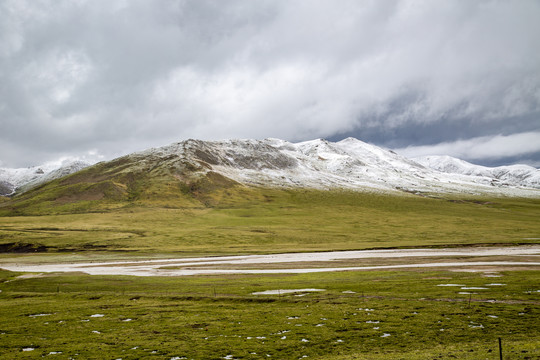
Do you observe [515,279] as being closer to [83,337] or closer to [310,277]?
[310,277]

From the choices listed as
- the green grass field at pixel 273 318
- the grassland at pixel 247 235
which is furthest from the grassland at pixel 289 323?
the grassland at pixel 247 235

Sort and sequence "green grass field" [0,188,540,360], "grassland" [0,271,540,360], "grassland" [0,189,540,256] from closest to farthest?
1. "grassland" [0,271,540,360]
2. "green grass field" [0,188,540,360]
3. "grassland" [0,189,540,256]

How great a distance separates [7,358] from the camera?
71.3ft

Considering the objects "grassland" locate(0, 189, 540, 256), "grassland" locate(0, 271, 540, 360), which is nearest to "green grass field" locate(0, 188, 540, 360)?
"grassland" locate(0, 271, 540, 360)

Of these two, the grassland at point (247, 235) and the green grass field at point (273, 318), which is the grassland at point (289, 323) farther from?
the grassland at point (247, 235)

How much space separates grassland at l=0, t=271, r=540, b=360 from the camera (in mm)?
21547

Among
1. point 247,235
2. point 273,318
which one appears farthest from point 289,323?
point 247,235

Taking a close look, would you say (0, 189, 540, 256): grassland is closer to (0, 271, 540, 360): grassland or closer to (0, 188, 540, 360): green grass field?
(0, 188, 540, 360): green grass field

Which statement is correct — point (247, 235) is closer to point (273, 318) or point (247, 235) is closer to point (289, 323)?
point (273, 318)

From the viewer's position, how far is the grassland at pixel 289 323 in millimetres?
21547

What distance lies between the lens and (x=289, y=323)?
27.6 metres

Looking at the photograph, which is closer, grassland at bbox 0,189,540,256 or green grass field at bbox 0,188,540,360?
green grass field at bbox 0,188,540,360

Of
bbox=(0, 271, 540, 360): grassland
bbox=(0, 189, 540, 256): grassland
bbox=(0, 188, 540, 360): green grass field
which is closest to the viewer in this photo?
bbox=(0, 271, 540, 360): grassland

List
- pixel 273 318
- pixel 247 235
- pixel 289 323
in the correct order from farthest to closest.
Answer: pixel 247 235 < pixel 273 318 < pixel 289 323
